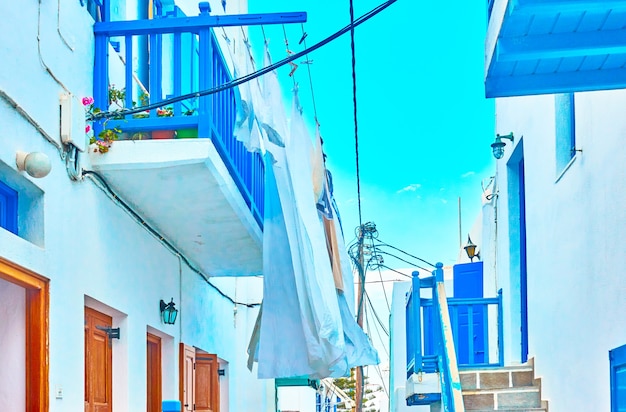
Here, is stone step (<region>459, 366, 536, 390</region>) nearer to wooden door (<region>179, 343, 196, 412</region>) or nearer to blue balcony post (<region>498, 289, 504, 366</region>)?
blue balcony post (<region>498, 289, 504, 366</region>)

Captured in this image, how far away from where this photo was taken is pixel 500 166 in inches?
472

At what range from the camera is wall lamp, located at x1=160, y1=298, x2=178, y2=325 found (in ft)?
27.9

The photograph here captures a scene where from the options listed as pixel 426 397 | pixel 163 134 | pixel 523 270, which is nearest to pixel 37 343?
pixel 163 134

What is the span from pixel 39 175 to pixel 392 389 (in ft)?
33.1

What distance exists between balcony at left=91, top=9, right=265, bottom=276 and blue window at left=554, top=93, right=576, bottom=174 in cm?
282

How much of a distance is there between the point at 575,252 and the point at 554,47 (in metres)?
3.55

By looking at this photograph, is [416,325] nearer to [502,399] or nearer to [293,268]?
[502,399]

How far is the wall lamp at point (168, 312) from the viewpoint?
27.9ft

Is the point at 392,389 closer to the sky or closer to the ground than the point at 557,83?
closer to the ground

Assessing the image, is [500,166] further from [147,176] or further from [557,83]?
[557,83]

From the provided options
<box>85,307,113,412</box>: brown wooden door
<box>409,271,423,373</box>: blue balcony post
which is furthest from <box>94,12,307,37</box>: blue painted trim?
<box>409,271,423,373</box>: blue balcony post

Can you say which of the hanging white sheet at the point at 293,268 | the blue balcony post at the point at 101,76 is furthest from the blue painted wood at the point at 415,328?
the blue balcony post at the point at 101,76

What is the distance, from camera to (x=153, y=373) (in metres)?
8.70

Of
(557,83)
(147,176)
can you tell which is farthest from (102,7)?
(557,83)
